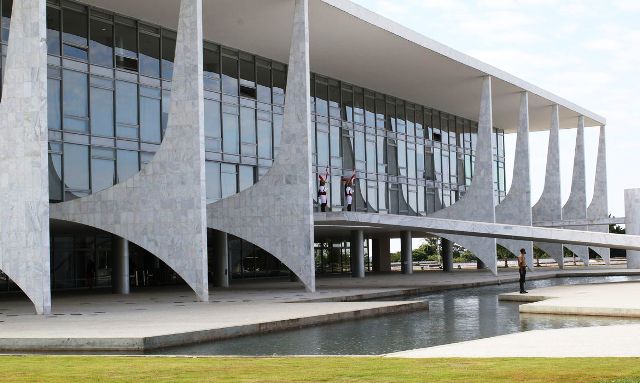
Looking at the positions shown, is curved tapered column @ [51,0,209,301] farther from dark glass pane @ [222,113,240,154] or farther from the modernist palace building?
dark glass pane @ [222,113,240,154]

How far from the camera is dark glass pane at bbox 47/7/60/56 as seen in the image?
26.0 metres

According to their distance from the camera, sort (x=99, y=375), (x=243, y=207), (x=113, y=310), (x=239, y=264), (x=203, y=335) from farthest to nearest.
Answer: (x=239, y=264) < (x=243, y=207) < (x=113, y=310) < (x=203, y=335) < (x=99, y=375)

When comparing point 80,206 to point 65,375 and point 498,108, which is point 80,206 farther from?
point 498,108

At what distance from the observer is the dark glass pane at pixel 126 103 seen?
91.8 feet

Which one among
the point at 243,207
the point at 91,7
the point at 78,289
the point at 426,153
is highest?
the point at 91,7

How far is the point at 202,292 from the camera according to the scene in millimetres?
23016

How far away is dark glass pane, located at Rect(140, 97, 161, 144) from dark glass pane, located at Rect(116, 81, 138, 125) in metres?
0.32

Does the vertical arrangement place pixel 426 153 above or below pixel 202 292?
above

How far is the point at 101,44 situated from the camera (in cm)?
2759

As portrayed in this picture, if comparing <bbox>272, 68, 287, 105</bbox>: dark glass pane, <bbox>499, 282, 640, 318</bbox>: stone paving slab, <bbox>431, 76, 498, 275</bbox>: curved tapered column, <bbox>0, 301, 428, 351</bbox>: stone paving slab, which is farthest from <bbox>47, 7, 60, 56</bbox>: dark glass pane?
<bbox>431, 76, 498, 275</bbox>: curved tapered column

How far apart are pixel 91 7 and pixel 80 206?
711 cm

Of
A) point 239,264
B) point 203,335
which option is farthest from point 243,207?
point 203,335

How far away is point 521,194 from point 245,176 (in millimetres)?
16852

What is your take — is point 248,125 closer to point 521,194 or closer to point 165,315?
point 165,315
